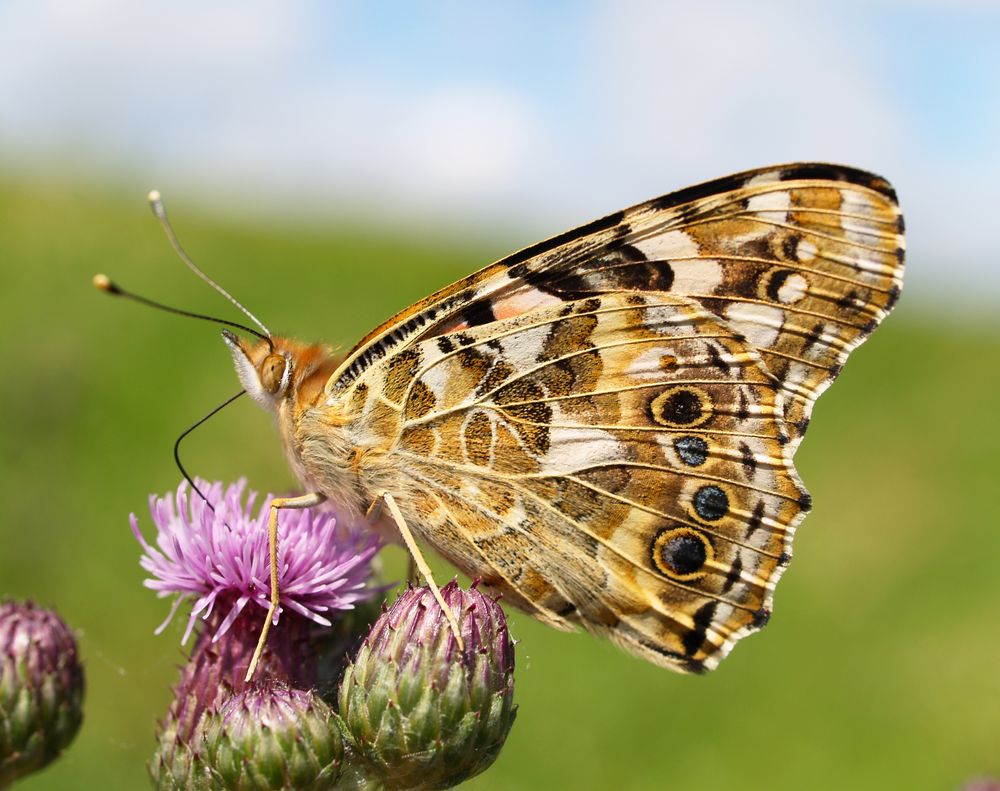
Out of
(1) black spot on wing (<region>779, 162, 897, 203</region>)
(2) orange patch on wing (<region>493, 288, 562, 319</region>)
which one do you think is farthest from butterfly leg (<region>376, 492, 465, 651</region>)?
(1) black spot on wing (<region>779, 162, 897, 203</region>)

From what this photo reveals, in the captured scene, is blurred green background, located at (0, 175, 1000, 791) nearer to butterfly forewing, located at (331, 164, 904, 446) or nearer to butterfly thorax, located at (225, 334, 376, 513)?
butterfly thorax, located at (225, 334, 376, 513)

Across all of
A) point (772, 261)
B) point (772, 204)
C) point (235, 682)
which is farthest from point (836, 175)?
point (235, 682)

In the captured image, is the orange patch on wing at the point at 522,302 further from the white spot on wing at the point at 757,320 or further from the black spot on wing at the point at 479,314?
the white spot on wing at the point at 757,320

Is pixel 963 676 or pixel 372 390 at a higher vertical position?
pixel 372 390

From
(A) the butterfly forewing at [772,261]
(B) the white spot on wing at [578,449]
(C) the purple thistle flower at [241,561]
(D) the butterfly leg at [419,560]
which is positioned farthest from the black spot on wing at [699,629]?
(C) the purple thistle flower at [241,561]

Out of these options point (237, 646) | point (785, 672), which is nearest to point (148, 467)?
point (785, 672)

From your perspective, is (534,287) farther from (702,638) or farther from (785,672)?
(785,672)
